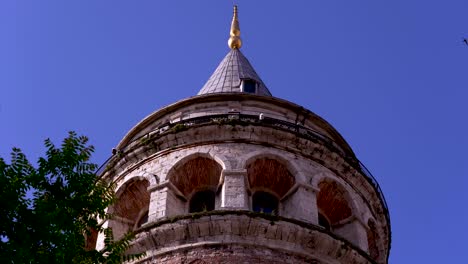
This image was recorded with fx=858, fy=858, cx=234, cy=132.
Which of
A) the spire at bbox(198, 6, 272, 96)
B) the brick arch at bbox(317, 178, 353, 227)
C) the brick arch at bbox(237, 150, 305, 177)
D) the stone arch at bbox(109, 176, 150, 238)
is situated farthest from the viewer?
the spire at bbox(198, 6, 272, 96)

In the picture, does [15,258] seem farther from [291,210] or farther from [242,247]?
[291,210]

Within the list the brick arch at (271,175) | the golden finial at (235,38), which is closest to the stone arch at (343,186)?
the brick arch at (271,175)

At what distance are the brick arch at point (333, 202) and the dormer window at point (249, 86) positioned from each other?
5130 millimetres

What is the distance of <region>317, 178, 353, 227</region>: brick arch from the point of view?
19.4 m

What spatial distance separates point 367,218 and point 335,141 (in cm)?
281

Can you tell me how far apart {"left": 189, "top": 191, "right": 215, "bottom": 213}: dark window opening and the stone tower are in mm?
26

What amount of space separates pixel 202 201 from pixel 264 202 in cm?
138

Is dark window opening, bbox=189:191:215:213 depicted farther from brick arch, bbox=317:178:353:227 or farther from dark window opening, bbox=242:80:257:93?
dark window opening, bbox=242:80:257:93

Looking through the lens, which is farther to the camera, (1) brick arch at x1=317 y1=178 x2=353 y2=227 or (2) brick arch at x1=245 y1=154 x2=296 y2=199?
(1) brick arch at x1=317 y1=178 x2=353 y2=227

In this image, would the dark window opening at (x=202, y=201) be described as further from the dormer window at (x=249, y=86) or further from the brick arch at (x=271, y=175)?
the dormer window at (x=249, y=86)

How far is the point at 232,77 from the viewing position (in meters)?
24.6

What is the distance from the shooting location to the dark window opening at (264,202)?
1886 cm

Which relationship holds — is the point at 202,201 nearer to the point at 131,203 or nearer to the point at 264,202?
the point at 264,202

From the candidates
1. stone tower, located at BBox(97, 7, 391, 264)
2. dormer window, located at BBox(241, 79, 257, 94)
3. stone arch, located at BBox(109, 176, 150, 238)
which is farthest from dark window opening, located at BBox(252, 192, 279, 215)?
dormer window, located at BBox(241, 79, 257, 94)
